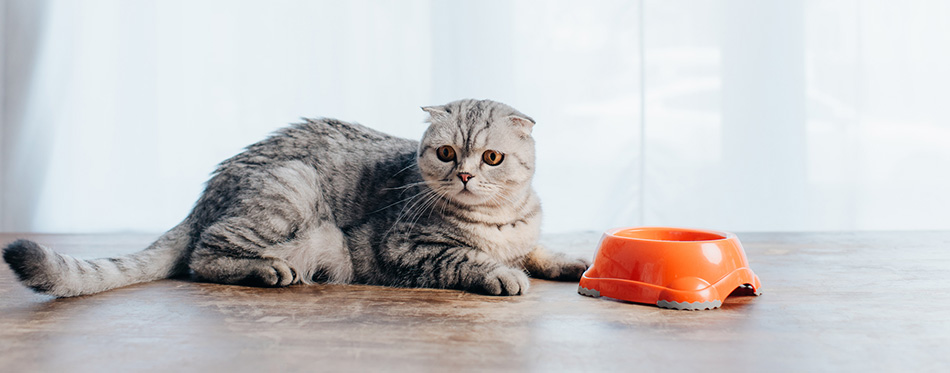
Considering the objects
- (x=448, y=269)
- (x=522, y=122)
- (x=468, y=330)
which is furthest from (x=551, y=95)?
(x=468, y=330)

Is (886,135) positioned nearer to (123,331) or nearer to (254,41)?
(254,41)

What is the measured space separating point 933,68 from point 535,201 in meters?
2.51

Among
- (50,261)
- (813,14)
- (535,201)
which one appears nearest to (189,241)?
(50,261)

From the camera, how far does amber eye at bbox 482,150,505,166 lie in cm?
157

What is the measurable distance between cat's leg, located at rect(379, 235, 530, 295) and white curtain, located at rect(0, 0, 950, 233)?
1526 mm

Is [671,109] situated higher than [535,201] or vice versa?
[671,109]

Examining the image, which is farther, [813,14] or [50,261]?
[813,14]

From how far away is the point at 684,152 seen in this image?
313 centimetres

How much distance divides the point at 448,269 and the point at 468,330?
0.40 m

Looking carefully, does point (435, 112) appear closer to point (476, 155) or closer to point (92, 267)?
point (476, 155)

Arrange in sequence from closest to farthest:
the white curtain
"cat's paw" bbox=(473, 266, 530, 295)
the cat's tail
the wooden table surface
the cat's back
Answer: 1. the wooden table surface
2. the cat's tail
3. "cat's paw" bbox=(473, 266, 530, 295)
4. the cat's back
5. the white curtain

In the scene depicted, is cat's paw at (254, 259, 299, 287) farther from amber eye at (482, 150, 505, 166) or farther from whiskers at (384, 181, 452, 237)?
amber eye at (482, 150, 505, 166)

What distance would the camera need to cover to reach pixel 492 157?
157cm

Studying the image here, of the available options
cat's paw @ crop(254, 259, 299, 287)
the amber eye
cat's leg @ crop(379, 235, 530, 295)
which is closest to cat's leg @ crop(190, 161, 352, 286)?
cat's paw @ crop(254, 259, 299, 287)
